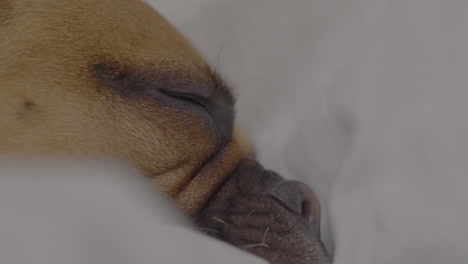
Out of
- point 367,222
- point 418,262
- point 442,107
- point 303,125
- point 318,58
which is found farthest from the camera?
point 318,58

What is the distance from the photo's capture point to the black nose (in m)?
1.11

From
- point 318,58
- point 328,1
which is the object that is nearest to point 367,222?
point 318,58

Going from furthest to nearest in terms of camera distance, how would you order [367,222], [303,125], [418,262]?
[303,125] → [367,222] → [418,262]

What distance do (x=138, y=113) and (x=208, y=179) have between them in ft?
0.68

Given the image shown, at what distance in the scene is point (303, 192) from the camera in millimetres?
1147

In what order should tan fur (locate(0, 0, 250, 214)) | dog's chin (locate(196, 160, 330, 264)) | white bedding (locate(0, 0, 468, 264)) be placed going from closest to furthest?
white bedding (locate(0, 0, 468, 264)), tan fur (locate(0, 0, 250, 214)), dog's chin (locate(196, 160, 330, 264))

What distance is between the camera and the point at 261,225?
3.46 ft

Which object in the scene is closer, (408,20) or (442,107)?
(442,107)

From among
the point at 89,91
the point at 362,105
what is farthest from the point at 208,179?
the point at 362,105

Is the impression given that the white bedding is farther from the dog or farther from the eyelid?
the eyelid

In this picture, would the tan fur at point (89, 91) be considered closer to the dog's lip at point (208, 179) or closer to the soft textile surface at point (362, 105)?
the dog's lip at point (208, 179)

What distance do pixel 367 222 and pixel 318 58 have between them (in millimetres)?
719

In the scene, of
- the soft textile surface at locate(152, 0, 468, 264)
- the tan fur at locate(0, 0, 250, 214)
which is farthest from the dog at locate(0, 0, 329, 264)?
the soft textile surface at locate(152, 0, 468, 264)

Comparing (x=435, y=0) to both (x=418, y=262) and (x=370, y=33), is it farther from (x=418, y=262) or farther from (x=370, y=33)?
(x=418, y=262)
